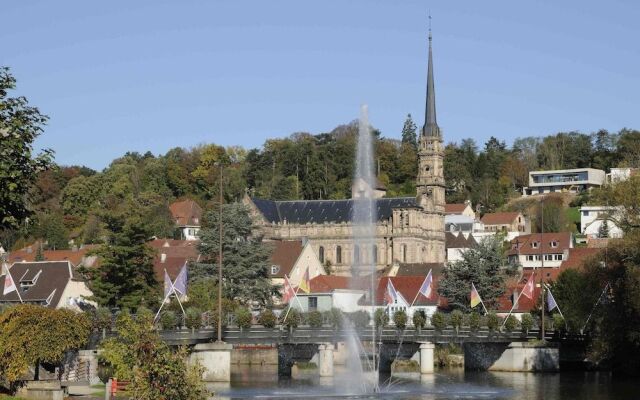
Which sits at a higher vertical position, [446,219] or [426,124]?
[426,124]

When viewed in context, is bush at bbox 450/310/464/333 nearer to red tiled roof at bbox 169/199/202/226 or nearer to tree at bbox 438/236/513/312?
tree at bbox 438/236/513/312

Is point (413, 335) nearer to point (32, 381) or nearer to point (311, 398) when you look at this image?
point (311, 398)

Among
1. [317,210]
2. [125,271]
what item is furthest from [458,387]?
[317,210]

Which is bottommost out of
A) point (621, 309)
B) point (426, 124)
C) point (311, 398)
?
point (311, 398)

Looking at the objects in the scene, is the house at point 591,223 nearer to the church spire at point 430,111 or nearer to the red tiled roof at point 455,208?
the red tiled roof at point 455,208

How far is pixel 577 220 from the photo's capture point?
192750mm

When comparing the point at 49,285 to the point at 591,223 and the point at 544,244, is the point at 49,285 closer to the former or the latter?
the point at 544,244

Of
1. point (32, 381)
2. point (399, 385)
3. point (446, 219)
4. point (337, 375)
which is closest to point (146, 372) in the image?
point (32, 381)

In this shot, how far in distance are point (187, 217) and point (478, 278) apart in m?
97.8

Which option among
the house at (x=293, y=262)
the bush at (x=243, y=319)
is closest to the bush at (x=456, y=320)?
the bush at (x=243, y=319)

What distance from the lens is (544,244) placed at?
150m

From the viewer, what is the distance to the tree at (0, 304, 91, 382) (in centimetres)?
5006

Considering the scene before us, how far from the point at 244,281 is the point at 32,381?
1911 inches

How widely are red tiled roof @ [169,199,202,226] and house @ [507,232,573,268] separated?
172 feet
